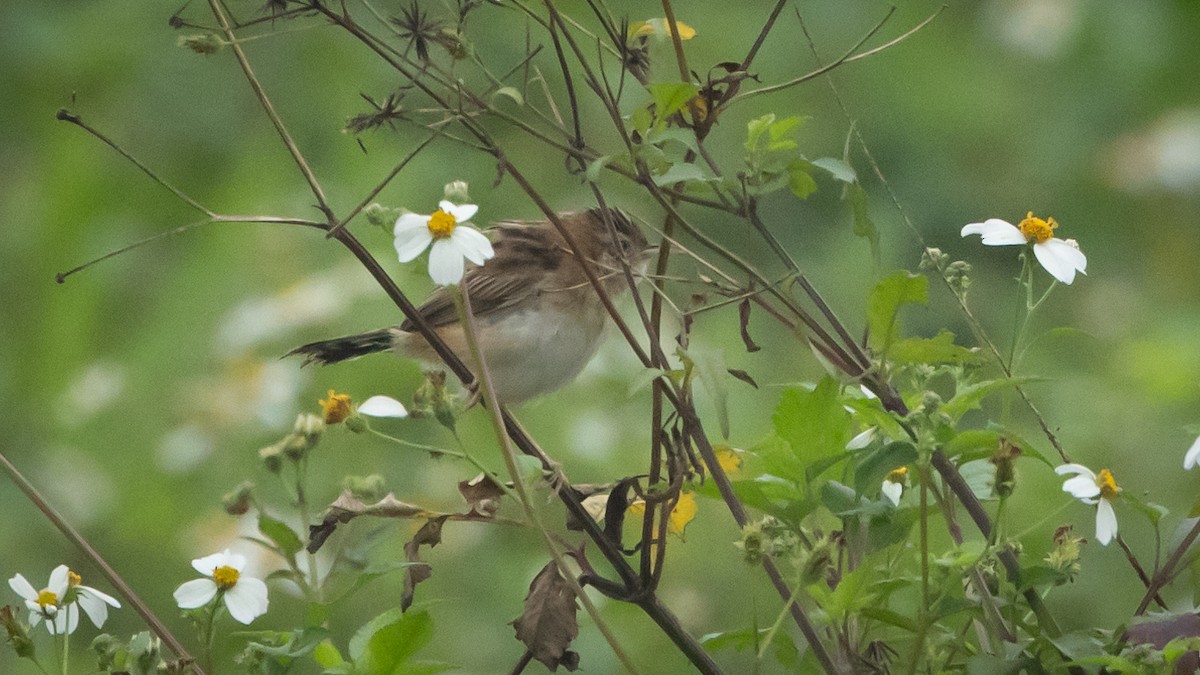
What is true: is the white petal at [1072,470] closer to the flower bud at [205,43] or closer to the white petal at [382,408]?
the white petal at [382,408]

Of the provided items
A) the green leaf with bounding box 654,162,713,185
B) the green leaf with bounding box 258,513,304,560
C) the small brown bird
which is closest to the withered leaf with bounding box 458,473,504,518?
the green leaf with bounding box 258,513,304,560

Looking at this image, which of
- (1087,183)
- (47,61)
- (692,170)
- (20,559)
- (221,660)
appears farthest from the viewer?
(47,61)

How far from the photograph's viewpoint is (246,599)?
3.41 ft

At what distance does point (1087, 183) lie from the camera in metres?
3.23

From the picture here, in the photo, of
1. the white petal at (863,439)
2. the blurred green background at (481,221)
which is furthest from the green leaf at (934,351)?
the blurred green background at (481,221)

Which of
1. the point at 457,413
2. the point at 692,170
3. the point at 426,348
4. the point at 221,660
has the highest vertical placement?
the point at 692,170

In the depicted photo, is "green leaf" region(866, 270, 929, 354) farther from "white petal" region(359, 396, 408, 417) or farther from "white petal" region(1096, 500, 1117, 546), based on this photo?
"white petal" region(359, 396, 408, 417)

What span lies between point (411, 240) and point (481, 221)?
1983 mm

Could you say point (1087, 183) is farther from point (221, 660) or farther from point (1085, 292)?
point (221, 660)

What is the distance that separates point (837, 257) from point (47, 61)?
1.94m

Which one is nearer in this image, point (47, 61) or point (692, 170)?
point (692, 170)

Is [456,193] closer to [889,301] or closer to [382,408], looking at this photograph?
[382,408]

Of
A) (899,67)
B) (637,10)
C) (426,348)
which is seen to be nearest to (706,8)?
(637,10)

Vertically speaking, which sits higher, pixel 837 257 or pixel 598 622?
pixel 598 622
